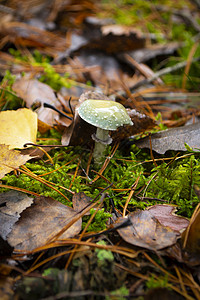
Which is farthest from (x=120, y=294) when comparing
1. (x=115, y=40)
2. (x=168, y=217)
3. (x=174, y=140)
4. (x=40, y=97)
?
(x=115, y=40)

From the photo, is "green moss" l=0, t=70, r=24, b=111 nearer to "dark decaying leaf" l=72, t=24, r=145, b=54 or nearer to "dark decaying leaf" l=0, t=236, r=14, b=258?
"dark decaying leaf" l=0, t=236, r=14, b=258

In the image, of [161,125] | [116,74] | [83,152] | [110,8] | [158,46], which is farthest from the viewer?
[110,8]

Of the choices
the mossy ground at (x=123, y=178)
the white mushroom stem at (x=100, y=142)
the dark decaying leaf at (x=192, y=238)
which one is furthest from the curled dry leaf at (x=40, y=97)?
the dark decaying leaf at (x=192, y=238)

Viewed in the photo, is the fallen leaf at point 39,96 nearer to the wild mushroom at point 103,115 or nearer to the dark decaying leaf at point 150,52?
the wild mushroom at point 103,115

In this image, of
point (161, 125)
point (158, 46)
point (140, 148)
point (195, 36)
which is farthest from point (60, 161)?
point (195, 36)

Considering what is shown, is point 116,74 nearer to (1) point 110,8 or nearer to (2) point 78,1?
(1) point 110,8

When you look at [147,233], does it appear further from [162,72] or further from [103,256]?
[162,72]
